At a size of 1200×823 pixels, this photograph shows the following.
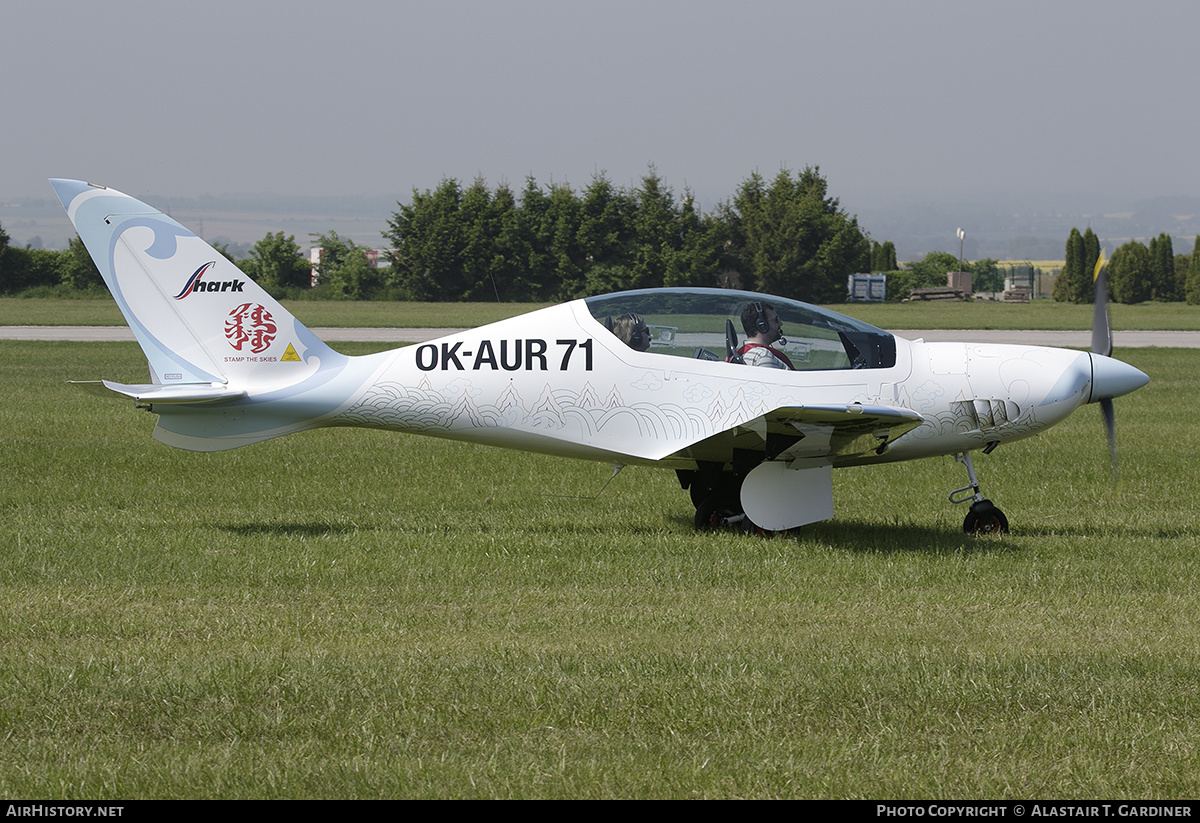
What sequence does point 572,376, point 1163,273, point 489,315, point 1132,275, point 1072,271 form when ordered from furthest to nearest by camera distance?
1. point 1072,271
2. point 1163,273
3. point 1132,275
4. point 489,315
5. point 572,376

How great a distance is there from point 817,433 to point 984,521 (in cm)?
192

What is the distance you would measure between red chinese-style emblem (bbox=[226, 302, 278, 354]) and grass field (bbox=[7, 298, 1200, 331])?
1062 inches

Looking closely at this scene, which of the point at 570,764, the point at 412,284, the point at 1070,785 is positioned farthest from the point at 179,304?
Result: the point at 412,284

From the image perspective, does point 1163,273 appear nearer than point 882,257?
Yes

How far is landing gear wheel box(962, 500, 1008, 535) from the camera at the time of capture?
8852 mm

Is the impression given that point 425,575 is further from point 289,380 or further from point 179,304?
point 179,304

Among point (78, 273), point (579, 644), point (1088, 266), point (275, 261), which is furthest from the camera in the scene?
point (1088, 266)

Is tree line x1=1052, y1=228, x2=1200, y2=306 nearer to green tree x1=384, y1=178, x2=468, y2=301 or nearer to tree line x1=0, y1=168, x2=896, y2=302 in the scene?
tree line x1=0, y1=168, x2=896, y2=302

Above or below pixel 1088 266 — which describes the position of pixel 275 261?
above

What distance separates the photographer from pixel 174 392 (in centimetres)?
816

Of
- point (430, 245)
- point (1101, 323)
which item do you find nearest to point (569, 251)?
point (430, 245)

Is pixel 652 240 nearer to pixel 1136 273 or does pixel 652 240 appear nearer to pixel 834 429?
pixel 1136 273

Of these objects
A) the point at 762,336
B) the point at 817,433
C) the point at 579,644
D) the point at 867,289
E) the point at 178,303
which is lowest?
the point at 579,644

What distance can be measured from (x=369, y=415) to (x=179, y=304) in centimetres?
171
